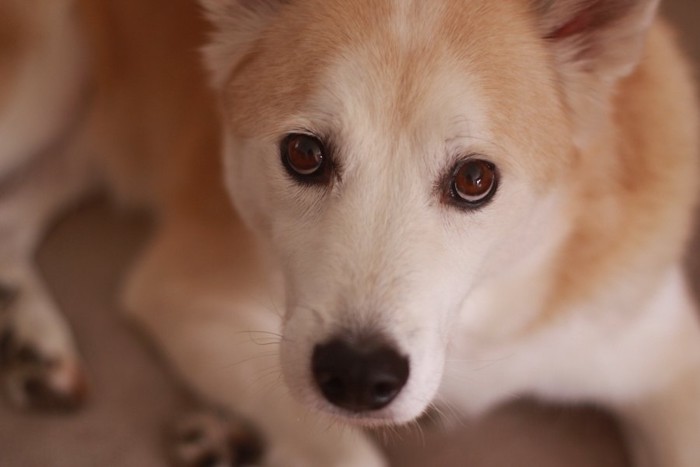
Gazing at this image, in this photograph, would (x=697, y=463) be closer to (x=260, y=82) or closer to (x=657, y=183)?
(x=657, y=183)

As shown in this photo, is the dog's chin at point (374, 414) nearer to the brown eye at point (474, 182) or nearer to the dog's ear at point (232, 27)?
the brown eye at point (474, 182)

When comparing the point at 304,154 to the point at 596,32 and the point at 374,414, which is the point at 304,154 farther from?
the point at 596,32

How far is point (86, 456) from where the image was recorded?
5.90 ft

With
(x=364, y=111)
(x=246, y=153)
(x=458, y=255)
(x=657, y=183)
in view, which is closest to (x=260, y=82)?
(x=246, y=153)

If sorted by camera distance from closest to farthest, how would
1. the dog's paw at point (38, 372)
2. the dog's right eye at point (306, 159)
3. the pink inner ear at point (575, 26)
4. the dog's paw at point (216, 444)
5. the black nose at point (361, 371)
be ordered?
1. the black nose at point (361, 371)
2. the dog's right eye at point (306, 159)
3. the pink inner ear at point (575, 26)
4. the dog's paw at point (216, 444)
5. the dog's paw at point (38, 372)

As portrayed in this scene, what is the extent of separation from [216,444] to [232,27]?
33.6 inches

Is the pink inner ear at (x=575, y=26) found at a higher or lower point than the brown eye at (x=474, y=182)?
higher

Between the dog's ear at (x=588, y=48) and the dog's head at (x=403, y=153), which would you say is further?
the dog's ear at (x=588, y=48)

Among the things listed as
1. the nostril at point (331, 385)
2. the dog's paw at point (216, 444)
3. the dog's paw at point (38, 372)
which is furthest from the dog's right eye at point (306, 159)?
the dog's paw at point (38, 372)

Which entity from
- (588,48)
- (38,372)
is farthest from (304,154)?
(38,372)

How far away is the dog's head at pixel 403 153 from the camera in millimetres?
1231

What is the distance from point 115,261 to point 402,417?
117 centimetres

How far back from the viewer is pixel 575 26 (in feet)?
4.68

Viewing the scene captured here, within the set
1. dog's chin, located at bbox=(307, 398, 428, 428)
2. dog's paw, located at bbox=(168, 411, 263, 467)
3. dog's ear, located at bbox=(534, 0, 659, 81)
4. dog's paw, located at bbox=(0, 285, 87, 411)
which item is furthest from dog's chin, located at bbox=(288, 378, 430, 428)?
dog's paw, located at bbox=(0, 285, 87, 411)
